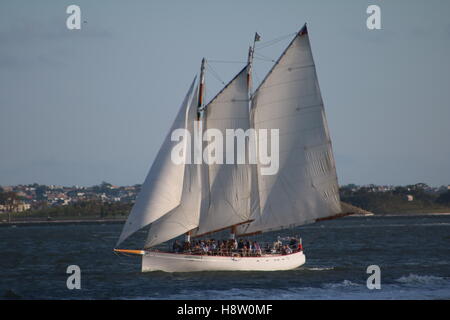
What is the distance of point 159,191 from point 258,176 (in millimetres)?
8360

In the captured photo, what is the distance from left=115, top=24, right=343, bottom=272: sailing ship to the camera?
59.7 metres

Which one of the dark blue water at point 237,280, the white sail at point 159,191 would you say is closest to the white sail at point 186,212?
the white sail at point 159,191

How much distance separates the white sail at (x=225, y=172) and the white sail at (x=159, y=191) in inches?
113

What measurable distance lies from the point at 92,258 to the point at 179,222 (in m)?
23.1

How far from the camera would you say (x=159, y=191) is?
5800 cm

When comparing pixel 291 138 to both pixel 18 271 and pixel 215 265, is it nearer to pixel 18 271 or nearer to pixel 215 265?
pixel 215 265

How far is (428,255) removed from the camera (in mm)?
78562

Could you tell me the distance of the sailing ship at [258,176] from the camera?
59.7 meters

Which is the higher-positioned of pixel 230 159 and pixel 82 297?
pixel 230 159

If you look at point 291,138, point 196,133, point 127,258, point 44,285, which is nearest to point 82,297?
point 44,285

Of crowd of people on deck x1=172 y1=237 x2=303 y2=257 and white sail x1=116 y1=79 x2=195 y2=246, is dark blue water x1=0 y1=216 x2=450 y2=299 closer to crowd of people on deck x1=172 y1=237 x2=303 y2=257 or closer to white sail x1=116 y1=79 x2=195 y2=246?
crowd of people on deck x1=172 y1=237 x2=303 y2=257

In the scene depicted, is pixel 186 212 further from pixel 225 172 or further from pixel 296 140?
pixel 296 140

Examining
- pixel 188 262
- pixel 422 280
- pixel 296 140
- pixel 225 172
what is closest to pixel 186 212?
pixel 188 262

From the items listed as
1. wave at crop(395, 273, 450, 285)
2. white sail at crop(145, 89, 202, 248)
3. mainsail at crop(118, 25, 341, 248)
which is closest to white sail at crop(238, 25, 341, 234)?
mainsail at crop(118, 25, 341, 248)
